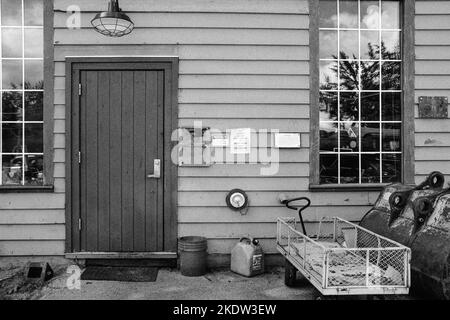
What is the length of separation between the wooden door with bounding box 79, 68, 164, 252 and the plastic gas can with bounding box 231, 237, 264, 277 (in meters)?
1.02

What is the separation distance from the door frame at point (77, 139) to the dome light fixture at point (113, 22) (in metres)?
0.40

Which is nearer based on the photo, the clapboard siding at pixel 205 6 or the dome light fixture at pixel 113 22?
the dome light fixture at pixel 113 22

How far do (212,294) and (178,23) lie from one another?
339 cm

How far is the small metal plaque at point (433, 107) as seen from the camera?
18.6 ft

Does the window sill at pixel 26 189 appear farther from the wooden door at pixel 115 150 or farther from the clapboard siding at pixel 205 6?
the clapboard siding at pixel 205 6

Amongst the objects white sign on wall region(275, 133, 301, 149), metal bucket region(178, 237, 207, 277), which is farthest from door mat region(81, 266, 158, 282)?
white sign on wall region(275, 133, 301, 149)

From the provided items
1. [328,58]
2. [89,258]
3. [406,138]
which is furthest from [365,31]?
[89,258]

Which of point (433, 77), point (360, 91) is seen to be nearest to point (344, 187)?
point (360, 91)

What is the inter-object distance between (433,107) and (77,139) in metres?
4.73

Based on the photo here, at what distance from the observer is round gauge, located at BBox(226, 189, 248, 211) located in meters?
5.50

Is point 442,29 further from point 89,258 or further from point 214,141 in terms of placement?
point 89,258

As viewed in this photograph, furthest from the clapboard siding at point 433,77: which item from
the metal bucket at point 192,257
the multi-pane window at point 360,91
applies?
the metal bucket at point 192,257

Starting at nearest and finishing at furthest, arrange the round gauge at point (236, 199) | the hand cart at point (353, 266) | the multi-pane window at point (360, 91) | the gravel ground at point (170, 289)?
the hand cart at point (353, 266)
the gravel ground at point (170, 289)
the round gauge at point (236, 199)
the multi-pane window at point (360, 91)

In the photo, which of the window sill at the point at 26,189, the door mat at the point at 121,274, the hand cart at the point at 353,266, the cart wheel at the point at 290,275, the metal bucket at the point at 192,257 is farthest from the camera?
the window sill at the point at 26,189
